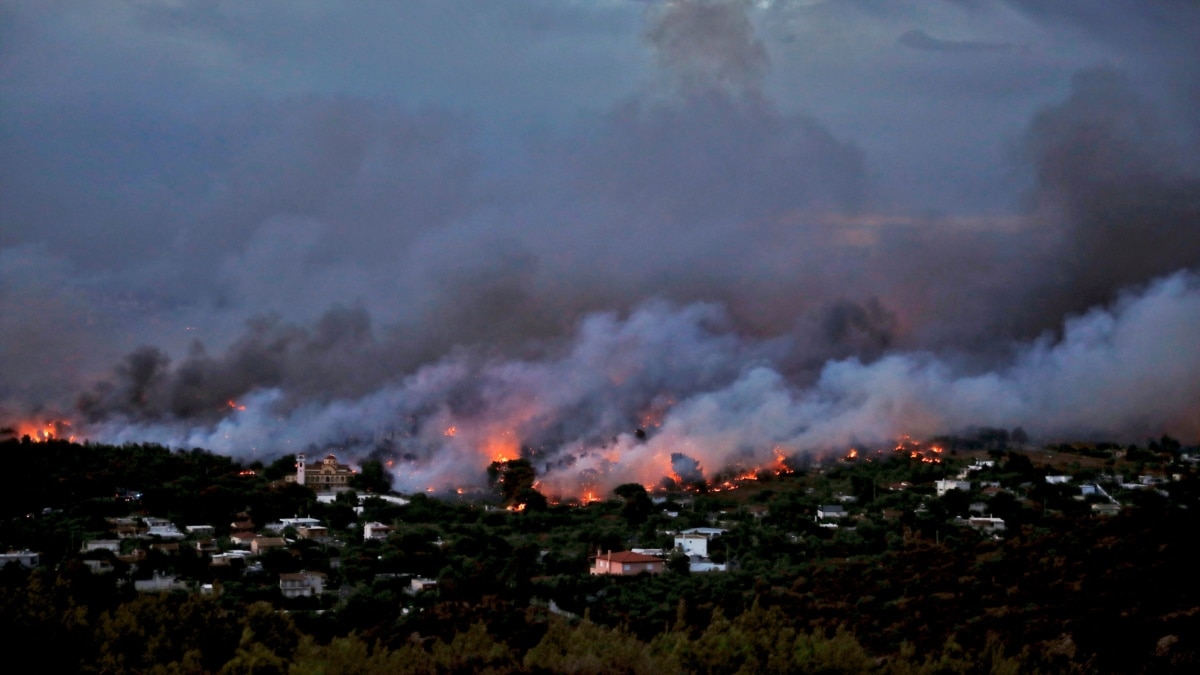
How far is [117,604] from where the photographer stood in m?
19.7

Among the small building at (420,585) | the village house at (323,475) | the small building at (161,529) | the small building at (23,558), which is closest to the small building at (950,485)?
the small building at (420,585)

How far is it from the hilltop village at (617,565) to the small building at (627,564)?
10 cm

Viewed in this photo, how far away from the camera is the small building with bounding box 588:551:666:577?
30922mm

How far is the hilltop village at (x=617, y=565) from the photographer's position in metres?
16.3

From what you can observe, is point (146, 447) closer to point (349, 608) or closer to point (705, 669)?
point (349, 608)

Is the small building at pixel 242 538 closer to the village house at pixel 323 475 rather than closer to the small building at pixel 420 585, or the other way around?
the small building at pixel 420 585

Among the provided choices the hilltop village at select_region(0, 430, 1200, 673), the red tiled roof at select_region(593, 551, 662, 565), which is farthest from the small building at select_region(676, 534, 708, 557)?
the red tiled roof at select_region(593, 551, 662, 565)

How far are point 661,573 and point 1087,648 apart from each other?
12927mm

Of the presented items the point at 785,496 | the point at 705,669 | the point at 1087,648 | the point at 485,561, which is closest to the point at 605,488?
the point at 785,496

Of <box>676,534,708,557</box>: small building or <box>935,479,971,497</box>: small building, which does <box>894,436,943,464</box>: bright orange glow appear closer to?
<box>935,479,971,497</box>: small building

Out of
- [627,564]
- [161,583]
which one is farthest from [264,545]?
[627,564]

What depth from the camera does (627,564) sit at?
31.2m

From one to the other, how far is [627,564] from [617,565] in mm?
251

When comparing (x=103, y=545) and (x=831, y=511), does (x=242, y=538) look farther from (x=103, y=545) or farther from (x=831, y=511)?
(x=831, y=511)
